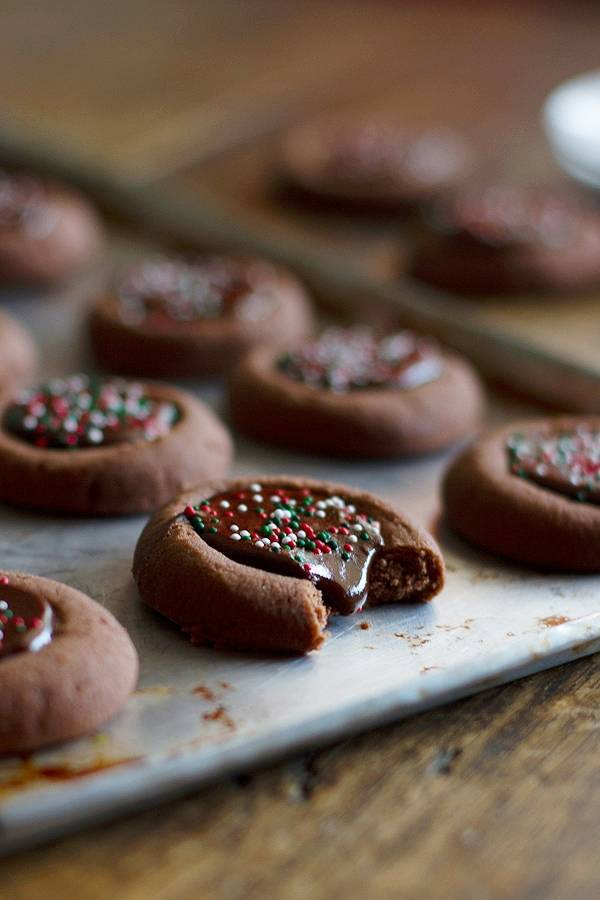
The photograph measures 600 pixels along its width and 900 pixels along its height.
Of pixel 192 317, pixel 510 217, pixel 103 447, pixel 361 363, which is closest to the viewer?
pixel 103 447

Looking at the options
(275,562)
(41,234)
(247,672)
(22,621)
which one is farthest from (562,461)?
(41,234)

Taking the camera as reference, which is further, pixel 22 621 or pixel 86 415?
pixel 86 415

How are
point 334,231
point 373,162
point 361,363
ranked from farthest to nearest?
point 373,162 → point 334,231 → point 361,363

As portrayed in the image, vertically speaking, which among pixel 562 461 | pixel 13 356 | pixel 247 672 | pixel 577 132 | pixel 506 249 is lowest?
pixel 13 356

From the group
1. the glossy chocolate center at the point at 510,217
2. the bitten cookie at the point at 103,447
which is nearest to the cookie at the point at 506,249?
the glossy chocolate center at the point at 510,217

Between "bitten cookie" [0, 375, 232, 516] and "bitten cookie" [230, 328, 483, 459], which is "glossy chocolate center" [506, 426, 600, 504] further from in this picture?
"bitten cookie" [0, 375, 232, 516]

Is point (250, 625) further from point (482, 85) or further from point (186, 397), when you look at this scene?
point (482, 85)


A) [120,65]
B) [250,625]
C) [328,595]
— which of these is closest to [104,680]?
[250,625]

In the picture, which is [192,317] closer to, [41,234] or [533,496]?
[41,234]

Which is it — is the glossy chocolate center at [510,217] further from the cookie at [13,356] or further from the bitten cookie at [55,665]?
the bitten cookie at [55,665]
